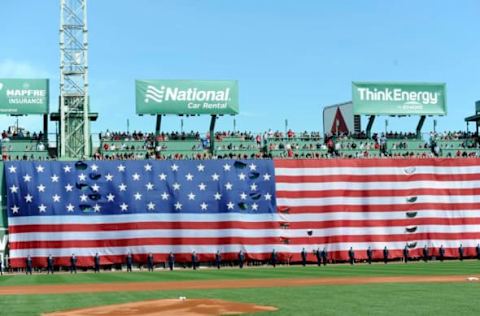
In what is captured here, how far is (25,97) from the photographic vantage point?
50781 millimetres

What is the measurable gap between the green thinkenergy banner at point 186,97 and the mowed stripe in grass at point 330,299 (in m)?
30.0

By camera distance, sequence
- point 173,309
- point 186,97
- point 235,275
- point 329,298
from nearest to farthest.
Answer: point 173,309 < point 329,298 < point 235,275 < point 186,97

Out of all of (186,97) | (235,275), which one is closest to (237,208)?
(186,97)

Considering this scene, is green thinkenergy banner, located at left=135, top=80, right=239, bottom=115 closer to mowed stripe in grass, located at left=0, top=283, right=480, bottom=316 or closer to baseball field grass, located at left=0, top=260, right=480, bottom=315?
baseball field grass, located at left=0, top=260, right=480, bottom=315

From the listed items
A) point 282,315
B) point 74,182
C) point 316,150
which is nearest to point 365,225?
point 316,150

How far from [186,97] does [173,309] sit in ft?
120

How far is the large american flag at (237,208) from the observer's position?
45750mm

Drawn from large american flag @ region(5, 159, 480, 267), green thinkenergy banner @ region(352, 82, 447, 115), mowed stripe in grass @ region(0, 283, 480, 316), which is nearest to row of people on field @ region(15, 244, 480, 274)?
large american flag @ region(5, 159, 480, 267)

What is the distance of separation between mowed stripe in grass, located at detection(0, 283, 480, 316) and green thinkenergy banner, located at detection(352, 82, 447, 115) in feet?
106

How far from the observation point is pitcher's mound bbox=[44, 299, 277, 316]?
54.3 ft

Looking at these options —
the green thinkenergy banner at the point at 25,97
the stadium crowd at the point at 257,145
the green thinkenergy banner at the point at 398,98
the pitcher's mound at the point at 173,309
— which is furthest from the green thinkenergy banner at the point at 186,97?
the pitcher's mound at the point at 173,309

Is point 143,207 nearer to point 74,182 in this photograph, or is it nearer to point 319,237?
point 74,182

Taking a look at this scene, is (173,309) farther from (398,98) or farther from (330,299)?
(398,98)

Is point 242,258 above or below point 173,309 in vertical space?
below
